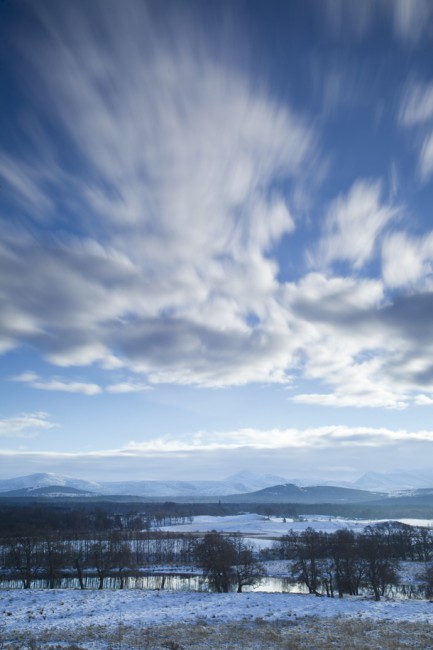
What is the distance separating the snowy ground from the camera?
32531 millimetres

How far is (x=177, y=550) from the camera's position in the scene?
5778 inches

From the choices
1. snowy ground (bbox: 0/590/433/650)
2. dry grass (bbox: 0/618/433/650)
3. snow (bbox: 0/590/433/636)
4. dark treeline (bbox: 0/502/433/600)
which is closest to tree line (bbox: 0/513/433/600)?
dark treeline (bbox: 0/502/433/600)

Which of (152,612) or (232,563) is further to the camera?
(232,563)

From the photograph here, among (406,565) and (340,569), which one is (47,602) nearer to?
(340,569)

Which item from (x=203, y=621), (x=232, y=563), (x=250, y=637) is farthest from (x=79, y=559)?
(x=250, y=637)

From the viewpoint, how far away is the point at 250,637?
31516 mm

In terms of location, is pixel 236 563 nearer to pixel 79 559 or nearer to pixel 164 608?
pixel 164 608

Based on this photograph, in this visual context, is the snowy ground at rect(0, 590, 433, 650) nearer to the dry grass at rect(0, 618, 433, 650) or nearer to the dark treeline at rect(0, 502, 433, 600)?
the dry grass at rect(0, 618, 433, 650)

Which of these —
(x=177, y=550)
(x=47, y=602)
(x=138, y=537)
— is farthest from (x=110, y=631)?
(x=138, y=537)

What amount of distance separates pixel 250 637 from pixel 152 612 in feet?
46.3

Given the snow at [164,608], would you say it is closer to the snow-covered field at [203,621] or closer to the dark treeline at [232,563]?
the snow-covered field at [203,621]

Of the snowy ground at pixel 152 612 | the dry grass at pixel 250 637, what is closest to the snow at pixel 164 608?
the snowy ground at pixel 152 612

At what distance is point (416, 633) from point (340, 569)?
36352mm

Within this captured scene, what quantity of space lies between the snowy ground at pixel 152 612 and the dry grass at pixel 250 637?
36 centimetres
